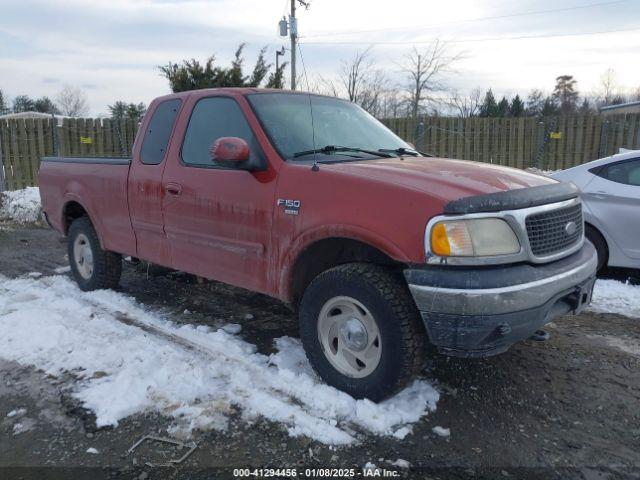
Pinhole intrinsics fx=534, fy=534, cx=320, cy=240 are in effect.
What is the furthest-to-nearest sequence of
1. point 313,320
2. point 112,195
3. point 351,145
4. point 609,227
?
point 609,227 → point 112,195 → point 351,145 → point 313,320

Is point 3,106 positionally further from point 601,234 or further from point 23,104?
point 601,234

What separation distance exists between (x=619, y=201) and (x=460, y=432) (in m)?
3.90

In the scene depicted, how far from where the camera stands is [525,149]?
16234 mm

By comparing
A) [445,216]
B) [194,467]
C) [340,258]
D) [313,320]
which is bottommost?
[194,467]

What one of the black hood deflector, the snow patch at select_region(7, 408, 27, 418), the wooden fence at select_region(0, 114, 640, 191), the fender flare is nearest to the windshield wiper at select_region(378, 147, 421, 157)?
the fender flare

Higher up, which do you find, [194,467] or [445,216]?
[445,216]

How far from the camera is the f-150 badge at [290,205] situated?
11.6 feet

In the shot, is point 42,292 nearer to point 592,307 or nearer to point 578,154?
point 592,307

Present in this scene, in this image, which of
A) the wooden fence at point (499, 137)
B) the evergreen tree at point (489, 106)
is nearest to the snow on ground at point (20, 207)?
Answer: the wooden fence at point (499, 137)

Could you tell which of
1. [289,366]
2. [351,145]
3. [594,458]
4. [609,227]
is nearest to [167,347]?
[289,366]

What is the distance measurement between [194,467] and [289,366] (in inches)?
47.3

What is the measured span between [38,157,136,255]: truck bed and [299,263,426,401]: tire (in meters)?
2.43

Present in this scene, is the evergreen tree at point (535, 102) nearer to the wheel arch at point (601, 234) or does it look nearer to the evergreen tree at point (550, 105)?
the evergreen tree at point (550, 105)

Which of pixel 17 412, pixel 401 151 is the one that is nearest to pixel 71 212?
pixel 17 412
